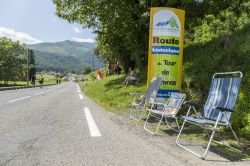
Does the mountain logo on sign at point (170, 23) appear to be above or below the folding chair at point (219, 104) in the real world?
above

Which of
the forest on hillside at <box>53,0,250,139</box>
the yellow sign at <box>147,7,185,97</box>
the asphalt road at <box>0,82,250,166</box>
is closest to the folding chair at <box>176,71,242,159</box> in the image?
the asphalt road at <box>0,82,250,166</box>

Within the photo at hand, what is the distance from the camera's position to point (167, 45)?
11469 mm

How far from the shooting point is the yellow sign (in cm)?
1147

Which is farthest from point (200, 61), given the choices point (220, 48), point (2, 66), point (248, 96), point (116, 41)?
point (2, 66)

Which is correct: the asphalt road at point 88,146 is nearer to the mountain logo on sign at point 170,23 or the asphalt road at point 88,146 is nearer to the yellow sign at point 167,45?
the yellow sign at point 167,45

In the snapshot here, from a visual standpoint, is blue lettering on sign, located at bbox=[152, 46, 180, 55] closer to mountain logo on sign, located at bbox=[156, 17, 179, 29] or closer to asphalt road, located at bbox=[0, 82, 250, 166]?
mountain logo on sign, located at bbox=[156, 17, 179, 29]

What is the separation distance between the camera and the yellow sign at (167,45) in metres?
11.5

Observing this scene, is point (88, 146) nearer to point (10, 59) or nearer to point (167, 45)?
point (167, 45)

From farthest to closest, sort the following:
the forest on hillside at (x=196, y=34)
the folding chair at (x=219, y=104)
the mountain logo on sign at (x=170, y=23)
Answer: the forest on hillside at (x=196, y=34)
the mountain logo on sign at (x=170, y=23)
the folding chair at (x=219, y=104)

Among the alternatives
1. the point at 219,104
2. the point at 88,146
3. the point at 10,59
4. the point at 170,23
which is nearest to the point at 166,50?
the point at 170,23

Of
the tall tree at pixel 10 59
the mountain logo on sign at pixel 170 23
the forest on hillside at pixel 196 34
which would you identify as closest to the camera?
the mountain logo on sign at pixel 170 23

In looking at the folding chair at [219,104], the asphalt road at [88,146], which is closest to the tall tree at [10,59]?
the asphalt road at [88,146]

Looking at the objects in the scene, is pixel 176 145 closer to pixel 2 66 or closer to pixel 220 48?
pixel 220 48

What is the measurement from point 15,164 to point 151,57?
7138 millimetres
